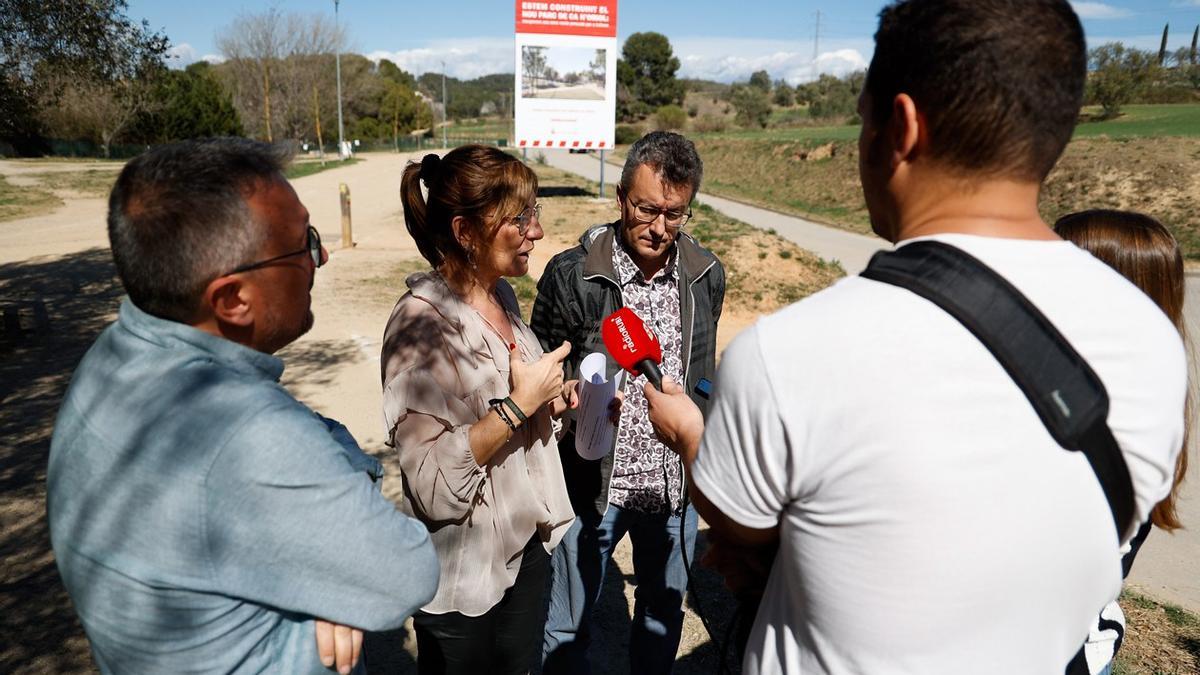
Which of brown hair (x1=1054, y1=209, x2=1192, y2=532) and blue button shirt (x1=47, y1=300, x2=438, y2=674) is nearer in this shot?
blue button shirt (x1=47, y1=300, x2=438, y2=674)

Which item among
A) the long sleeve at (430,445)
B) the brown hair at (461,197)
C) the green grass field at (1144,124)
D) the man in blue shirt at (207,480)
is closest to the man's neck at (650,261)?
the brown hair at (461,197)

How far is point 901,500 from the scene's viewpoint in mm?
979

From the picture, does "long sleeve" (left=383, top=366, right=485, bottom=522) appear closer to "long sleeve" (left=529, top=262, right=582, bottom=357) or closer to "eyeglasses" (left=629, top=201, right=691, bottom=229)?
"long sleeve" (left=529, top=262, right=582, bottom=357)

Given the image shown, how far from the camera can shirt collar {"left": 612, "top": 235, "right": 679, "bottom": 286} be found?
292 centimetres

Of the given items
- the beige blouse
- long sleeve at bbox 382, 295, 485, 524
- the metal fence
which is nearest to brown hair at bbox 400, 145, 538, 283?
the beige blouse

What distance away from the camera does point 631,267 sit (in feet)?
9.65

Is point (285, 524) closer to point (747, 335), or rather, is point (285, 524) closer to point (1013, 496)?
point (747, 335)

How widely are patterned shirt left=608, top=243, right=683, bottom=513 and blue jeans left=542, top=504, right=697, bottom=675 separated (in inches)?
2.5

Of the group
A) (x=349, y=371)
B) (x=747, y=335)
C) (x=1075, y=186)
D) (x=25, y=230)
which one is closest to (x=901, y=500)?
(x=747, y=335)

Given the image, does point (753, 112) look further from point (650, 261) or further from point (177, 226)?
point (177, 226)

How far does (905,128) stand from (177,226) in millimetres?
1163

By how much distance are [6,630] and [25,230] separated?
50.4 ft

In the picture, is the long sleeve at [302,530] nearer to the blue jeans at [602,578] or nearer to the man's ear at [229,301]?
the man's ear at [229,301]

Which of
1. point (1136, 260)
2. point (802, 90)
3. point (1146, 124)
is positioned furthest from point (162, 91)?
point (802, 90)
